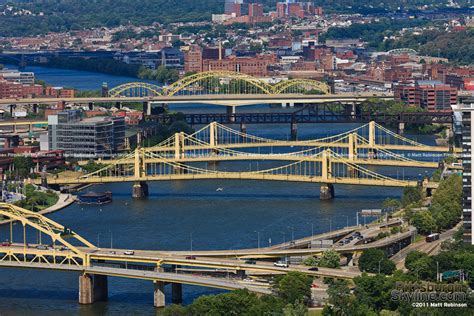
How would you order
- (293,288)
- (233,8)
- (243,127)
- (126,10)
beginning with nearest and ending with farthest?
(293,288), (243,127), (233,8), (126,10)

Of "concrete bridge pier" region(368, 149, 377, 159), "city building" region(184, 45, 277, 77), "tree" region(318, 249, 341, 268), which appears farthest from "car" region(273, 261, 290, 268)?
"city building" region(184, 45, 277, 77)

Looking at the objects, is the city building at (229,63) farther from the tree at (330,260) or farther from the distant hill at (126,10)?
the tree at (330,260)

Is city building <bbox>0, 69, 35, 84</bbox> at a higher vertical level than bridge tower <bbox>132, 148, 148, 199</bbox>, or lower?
higher

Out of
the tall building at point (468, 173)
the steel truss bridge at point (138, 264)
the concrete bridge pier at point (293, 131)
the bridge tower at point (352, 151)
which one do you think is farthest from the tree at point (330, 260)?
the concrete bridge pier at point (293, 131)

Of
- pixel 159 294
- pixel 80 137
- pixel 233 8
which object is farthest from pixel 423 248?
pixel 233 8

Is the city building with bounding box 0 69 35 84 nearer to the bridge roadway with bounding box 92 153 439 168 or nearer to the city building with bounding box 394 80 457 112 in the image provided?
the city building with bounding box 394 80 457 112

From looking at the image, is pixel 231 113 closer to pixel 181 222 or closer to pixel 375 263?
pixel 181 222
